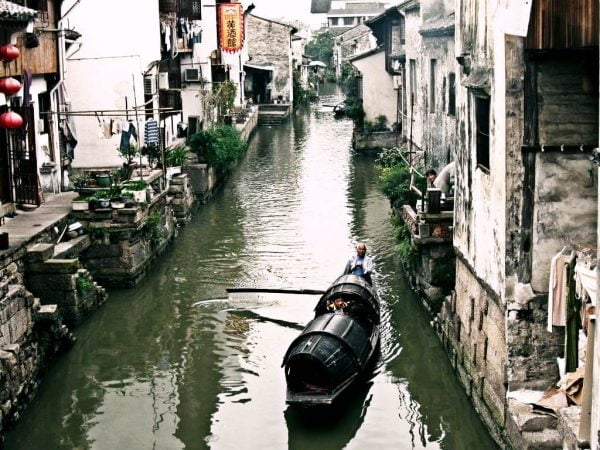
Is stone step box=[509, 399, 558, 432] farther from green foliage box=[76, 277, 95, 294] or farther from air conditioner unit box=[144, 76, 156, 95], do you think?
air conditioner unit box=[144, 76, 156, 95]

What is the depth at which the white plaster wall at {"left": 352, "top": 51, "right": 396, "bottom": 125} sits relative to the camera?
4022cm

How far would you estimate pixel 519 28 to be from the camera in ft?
36.6

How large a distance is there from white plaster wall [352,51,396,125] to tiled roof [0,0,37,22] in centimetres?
2427

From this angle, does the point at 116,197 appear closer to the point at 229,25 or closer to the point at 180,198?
the point at 180,198

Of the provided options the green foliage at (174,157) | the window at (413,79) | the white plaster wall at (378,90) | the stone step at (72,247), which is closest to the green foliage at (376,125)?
the white plaster wall at (378,90)

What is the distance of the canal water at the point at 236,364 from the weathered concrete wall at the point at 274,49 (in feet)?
106

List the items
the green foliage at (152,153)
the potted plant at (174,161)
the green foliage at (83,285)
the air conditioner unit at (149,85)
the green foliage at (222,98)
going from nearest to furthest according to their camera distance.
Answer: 1. the green foliage at (83,285)
2. the green foliage at (152,153)
3. the potted plant at (174,161)
4. the air conditioner unit at (149,85)
5. the green foliage at (222,98)

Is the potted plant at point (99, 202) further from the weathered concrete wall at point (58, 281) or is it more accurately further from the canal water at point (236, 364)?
the weathered concrete wall at point (58, 281)

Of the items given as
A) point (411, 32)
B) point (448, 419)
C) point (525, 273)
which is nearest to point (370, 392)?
point (448, 419)

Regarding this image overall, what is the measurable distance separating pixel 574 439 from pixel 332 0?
12780 centimetres

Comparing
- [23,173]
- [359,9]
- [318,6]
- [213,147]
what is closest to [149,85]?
[213,147]

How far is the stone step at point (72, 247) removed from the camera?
17688 millimetres

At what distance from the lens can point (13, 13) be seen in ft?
54.2

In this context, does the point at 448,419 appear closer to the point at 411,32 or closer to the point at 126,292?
the point at 126,292
